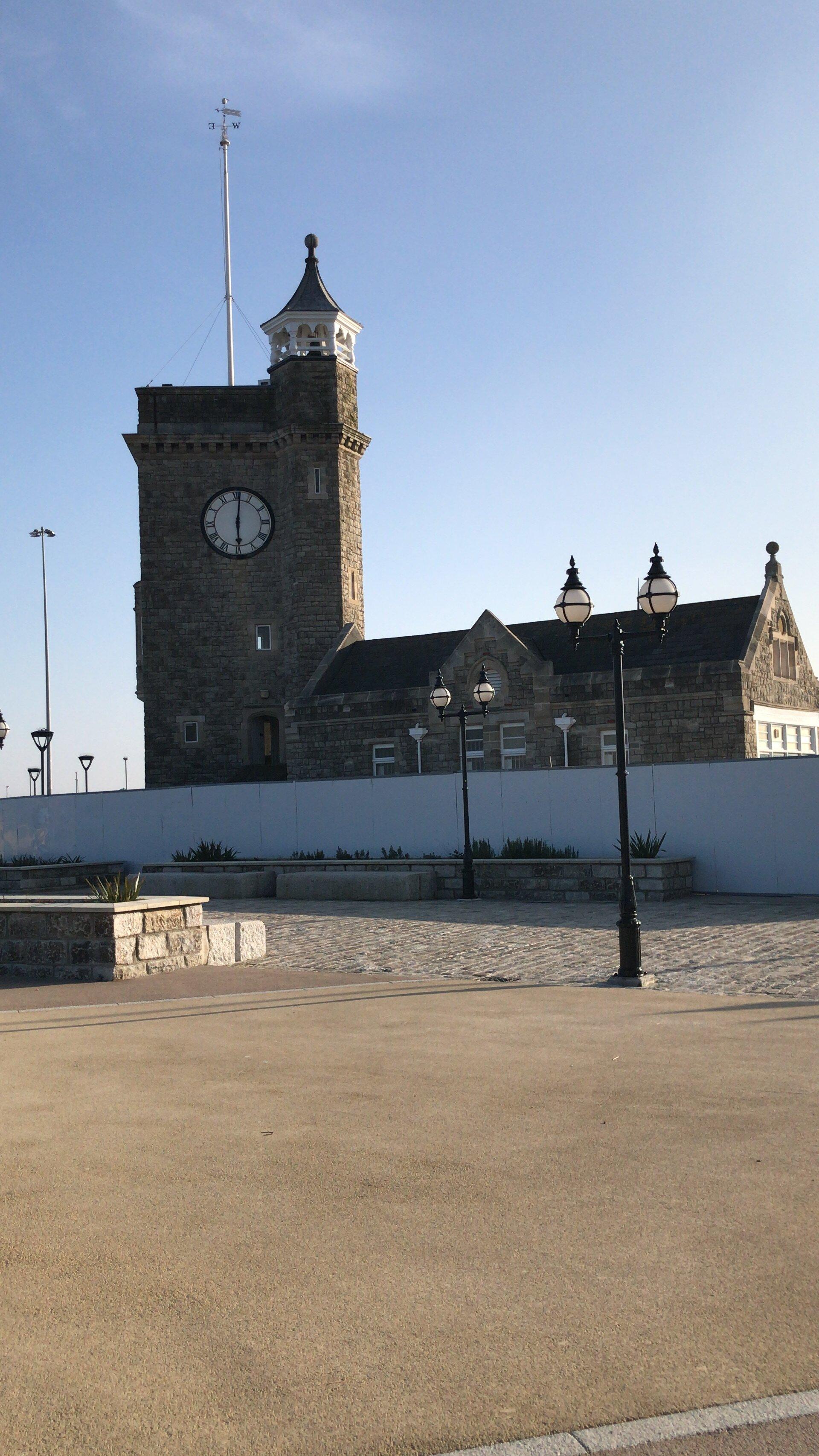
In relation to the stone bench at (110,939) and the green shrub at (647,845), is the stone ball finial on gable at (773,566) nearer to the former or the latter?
the green shrub at (647,845)

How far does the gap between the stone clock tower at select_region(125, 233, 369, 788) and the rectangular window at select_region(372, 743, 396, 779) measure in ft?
20.7

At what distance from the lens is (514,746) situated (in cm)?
3666

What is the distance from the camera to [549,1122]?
632 centimetres

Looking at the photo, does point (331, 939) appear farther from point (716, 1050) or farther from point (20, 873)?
point (20, 873)

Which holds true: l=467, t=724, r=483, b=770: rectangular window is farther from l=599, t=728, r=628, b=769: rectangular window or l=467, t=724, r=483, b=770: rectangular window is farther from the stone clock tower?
the stone clock tower

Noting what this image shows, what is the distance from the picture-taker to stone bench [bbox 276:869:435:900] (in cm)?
2252

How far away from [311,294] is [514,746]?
23.4 metres

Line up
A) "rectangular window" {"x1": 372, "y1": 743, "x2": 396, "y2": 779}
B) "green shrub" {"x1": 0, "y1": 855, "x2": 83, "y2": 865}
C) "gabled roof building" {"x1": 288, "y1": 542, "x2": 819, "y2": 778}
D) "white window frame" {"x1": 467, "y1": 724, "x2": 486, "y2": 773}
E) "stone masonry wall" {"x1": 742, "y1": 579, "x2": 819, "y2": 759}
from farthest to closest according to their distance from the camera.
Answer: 1. "rectangular window" {"x1": 372, "y1": 743, "x2": 396, "y2": 779}
2. "white window frame" {"x1": 467, "y1": 724, "x2": 486, "y2": 773}
3. "gabled roof building" {"x1": 288, "y1": 542, "x2": 819, "y2": 778}
4. "stone masonry wall" {"x1": 742, "y1": 579, "x2": 819, "y2": 759}
5. "green shrub" {"x1": 0, "y1": 855, "x2": 83, "y2": 865}

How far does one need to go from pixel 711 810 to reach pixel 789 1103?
1553 cm

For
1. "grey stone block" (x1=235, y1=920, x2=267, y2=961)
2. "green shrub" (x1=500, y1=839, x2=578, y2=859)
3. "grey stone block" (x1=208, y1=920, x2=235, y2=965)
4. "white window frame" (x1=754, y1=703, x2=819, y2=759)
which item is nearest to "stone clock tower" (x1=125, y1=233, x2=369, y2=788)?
"white window frame" (x1=754, y1=703, x2=819, y2=759)

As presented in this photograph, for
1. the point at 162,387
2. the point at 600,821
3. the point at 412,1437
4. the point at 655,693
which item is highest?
the point at 162,387

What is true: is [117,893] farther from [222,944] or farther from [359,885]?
[359,885]

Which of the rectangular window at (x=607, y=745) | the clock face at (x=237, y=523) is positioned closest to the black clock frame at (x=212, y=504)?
the clock face at (x=237, y=523)

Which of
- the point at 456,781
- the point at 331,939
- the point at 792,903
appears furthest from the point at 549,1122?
the point at 456,781
